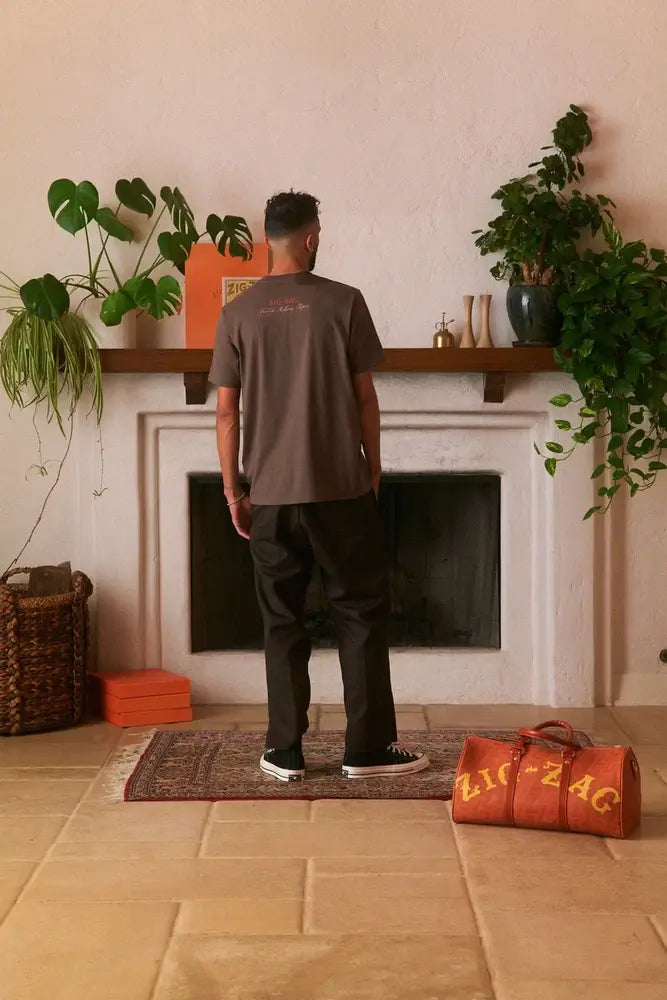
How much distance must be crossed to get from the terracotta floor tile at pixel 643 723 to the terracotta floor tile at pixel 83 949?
1.96 meters

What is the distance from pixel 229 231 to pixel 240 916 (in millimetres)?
2444

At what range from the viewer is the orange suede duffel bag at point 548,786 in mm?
2842

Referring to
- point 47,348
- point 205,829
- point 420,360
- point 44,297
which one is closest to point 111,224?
point 44,297

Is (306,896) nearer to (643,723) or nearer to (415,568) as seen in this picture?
(643,723)

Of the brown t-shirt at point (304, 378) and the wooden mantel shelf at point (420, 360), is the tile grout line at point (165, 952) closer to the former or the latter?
the brown t-shirt at point (304, 378)

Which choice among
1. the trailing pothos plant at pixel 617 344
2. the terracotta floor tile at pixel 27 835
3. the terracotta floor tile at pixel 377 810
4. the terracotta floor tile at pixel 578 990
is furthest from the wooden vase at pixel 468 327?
the terracotta floor tile at pixel 578 990

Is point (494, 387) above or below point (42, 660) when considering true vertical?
above

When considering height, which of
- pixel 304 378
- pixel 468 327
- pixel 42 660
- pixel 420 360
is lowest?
pixel 42 660

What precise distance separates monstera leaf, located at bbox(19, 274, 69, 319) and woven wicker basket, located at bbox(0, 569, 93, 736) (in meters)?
0.89

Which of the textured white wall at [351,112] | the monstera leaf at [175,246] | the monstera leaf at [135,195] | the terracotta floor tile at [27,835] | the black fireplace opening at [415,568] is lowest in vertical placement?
the terracotta floor tile at [27,835]

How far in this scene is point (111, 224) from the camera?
4191 mm

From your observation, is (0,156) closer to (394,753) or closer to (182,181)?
(182,181)

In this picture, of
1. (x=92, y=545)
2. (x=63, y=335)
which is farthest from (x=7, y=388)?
(x=92, y=545)

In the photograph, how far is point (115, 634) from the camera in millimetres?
4422
